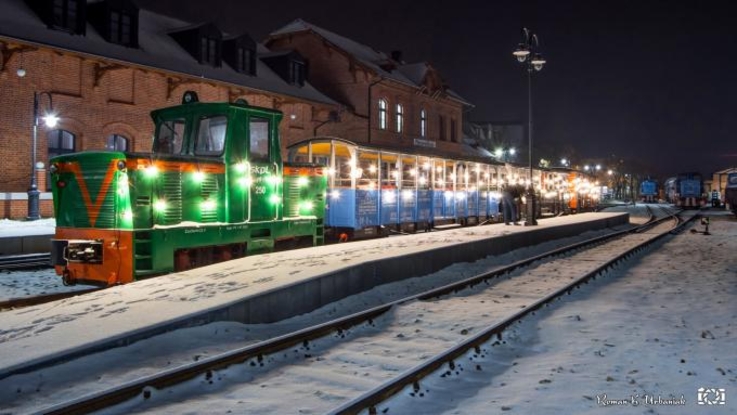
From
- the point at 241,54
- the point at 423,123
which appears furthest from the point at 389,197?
the point at 423,123

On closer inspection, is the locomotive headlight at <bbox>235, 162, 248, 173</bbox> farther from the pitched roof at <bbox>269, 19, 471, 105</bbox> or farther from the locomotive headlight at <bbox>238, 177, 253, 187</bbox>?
the pitched roof at <bbox>269, 19, 471, 105</bbox>

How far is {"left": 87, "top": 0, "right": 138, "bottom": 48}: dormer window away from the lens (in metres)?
24.5

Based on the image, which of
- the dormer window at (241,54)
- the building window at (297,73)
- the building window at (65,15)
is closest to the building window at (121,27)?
the building window at (65,15)

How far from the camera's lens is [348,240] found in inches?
723

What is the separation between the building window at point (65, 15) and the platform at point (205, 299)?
1627cm

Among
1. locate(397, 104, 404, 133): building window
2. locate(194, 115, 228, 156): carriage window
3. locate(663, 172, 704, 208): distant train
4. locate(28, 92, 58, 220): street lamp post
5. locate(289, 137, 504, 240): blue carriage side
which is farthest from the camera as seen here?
locate(663, 172, 704, 208): distant train

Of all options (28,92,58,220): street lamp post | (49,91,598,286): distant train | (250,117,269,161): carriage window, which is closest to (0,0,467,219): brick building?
(28,92,58,220): street lamp post

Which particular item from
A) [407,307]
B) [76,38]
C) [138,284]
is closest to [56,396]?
[138,284]

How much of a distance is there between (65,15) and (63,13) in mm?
101

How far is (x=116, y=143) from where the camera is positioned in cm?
2480

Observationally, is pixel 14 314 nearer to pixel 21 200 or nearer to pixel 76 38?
pixel 21 200

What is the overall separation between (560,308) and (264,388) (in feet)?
18.2

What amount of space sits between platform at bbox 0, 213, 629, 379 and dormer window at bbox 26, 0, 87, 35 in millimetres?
16236

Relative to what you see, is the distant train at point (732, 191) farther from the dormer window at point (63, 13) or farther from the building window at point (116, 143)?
the dormer window at point (63, 13)
